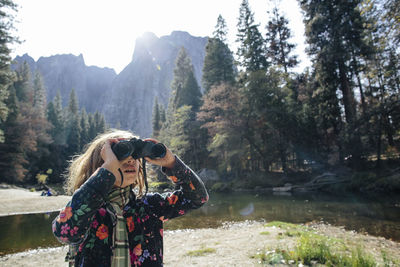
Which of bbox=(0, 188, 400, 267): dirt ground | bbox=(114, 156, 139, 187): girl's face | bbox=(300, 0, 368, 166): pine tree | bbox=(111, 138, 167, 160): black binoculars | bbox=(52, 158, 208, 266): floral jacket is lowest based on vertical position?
bbox=(0, 188, 400, 267): dirt ground

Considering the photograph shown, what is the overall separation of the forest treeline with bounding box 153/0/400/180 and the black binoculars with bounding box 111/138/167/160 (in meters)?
17.3

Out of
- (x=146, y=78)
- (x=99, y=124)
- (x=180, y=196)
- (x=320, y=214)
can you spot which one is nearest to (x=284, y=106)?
(x=320, y=214)

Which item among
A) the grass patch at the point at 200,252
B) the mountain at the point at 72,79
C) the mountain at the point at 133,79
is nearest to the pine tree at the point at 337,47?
the grass patch at the point at 200,252

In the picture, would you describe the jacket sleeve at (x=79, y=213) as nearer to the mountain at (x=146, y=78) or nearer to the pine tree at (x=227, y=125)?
the pine tree at (x=227, y=125)

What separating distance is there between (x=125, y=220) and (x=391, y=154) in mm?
22495

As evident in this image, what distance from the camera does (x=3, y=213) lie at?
12609mm

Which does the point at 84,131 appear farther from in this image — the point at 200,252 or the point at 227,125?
the point at 200,252

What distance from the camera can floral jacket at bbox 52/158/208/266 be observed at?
1279 millimetres

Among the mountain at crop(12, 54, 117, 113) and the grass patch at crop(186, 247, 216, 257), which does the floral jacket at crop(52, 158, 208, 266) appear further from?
the mountain at crop(12, 54, 117, 113)

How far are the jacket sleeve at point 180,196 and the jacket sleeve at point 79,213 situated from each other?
1.72 feet

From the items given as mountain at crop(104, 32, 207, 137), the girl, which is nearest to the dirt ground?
the girl

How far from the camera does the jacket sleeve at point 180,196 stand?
1.79m

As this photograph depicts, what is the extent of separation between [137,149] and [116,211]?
1.36ft

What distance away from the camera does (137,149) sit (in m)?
1.63
